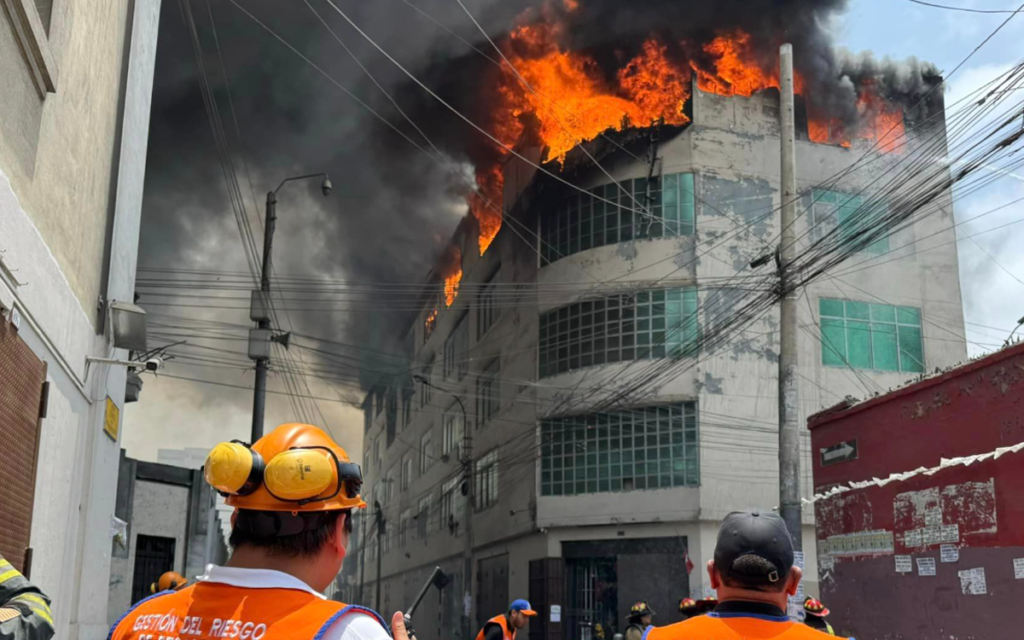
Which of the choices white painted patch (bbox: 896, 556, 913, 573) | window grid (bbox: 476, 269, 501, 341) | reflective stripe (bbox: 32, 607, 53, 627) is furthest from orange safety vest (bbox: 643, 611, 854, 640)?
window grid (bbox: 476, 269, 501, 341)

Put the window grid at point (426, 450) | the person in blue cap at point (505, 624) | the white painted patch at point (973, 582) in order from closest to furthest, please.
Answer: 1. the person in blue cap at point (505, 624)
2. the white painted patch at point (973, 582)
3. the window grid at point (426, 450)

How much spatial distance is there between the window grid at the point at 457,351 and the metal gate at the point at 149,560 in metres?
18.9

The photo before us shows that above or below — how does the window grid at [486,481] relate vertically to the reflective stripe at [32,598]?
above

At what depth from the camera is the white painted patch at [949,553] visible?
1007cm

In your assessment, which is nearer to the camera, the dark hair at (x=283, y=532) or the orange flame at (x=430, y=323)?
the dark hair at (x=283, y=532)

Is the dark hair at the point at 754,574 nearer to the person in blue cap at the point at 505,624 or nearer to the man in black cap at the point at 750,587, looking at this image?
the man in black cap at the point at 750,587

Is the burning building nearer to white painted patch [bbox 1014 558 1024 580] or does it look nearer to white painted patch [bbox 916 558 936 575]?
white painted patch [bbox 916 558 936 575]

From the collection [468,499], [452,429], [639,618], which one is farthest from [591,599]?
[452,429]

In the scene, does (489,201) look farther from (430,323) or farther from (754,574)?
(754,574)

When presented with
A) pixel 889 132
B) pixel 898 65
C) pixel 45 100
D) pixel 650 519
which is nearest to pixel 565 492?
pixel 650 519

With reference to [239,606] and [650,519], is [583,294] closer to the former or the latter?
[650,519]

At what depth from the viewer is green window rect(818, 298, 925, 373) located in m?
25.0

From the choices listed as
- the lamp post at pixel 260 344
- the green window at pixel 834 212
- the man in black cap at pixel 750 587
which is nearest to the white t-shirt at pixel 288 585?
the man in black cap at pixel 750 587

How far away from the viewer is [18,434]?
557 cm
